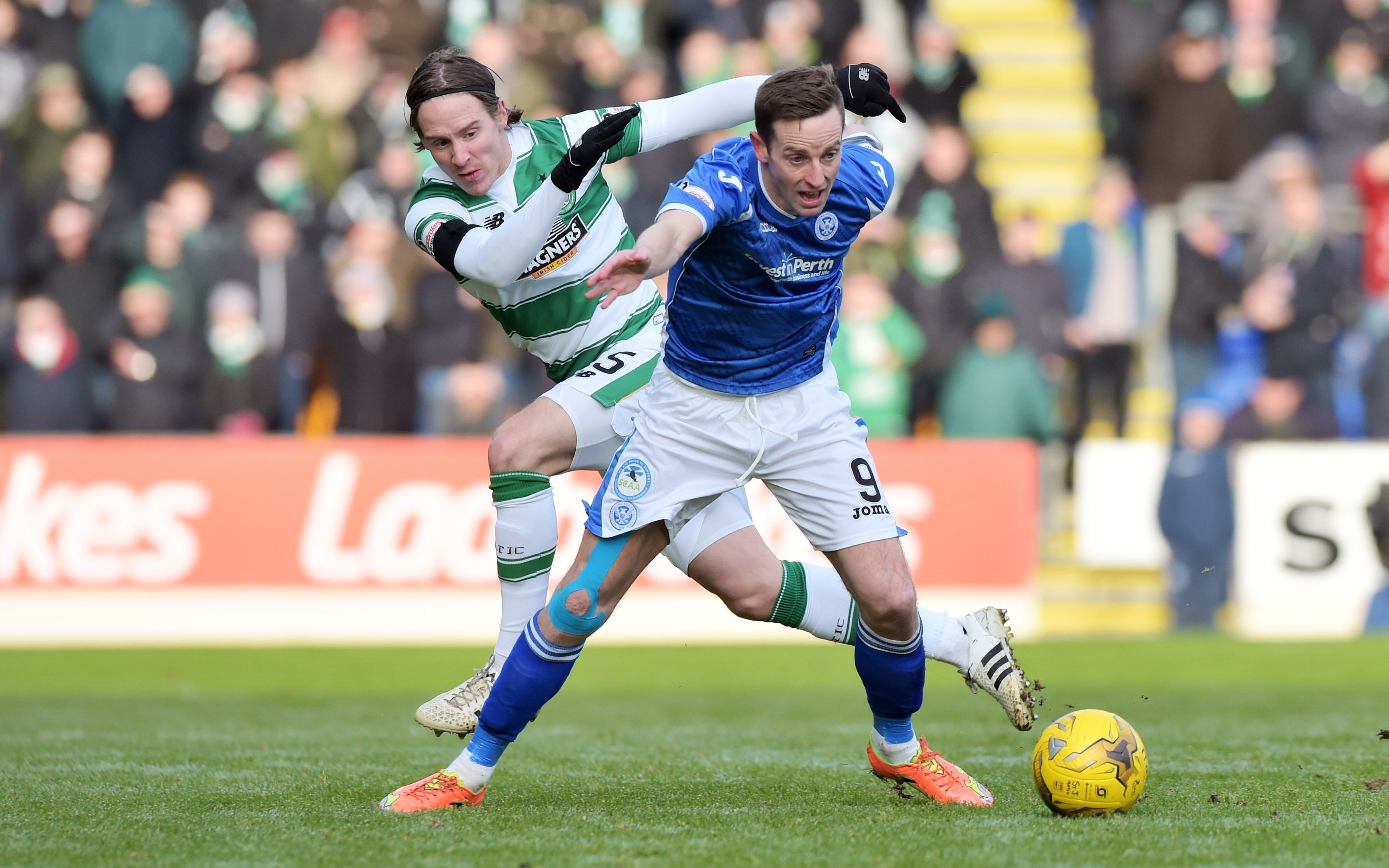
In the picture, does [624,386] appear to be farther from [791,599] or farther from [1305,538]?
[1305,538]

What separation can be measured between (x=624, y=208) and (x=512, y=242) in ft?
27.5

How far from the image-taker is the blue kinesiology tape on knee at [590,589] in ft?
18.3

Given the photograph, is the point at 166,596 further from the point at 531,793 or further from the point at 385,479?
the point at 531,793

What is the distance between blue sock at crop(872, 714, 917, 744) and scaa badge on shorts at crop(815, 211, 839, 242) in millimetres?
1700

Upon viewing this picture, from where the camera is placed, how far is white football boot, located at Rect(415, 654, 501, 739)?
6316 millimetres

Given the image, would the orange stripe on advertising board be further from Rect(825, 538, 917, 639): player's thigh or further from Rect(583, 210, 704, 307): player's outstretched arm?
Rect(583, 210, 704, 307): player's outstretched arm

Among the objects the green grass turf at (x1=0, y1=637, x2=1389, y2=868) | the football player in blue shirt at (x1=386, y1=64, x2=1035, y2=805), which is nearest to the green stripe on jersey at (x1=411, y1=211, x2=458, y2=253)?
the football player in blue shirt at (x1=386, y1=64, x2=1035, y2=805)

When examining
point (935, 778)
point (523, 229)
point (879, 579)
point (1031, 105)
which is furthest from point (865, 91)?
point (1031, 105)

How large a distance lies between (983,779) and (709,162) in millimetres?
2681

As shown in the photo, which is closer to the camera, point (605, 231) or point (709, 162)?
point (709, 162)

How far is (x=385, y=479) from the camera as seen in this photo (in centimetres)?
1286

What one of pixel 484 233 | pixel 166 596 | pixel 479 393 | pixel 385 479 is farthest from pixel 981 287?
pixel 484 233

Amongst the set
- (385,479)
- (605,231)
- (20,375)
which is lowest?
(385,479)

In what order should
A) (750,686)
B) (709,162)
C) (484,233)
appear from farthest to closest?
(750,686) < (484,233) < (709,162)
